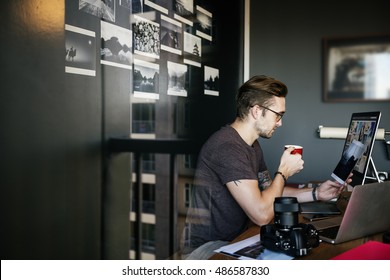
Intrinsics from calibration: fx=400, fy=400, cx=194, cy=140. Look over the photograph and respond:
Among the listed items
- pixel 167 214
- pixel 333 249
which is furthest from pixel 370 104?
pixel 333 249

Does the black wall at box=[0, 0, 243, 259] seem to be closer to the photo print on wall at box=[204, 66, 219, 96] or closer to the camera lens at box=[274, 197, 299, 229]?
the camera lens at box=[274, 197, 299, 229]

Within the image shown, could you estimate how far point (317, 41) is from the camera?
10.0 feet

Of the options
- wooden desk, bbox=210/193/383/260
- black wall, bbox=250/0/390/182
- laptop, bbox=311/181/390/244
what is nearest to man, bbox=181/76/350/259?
wooden desk, bbox=210/193/383/260

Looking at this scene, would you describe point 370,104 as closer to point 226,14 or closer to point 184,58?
point 226,14

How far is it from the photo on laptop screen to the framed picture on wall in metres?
1.26

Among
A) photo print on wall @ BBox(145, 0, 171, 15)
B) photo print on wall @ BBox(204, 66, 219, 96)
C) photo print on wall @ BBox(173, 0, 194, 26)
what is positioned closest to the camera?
photo print on wall @ BBox(145, 0, 171, 15)

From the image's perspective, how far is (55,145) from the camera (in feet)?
4.26

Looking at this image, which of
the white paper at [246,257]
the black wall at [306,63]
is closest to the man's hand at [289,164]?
the white paper at [246,257]

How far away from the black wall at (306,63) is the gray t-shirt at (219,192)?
5.30ft

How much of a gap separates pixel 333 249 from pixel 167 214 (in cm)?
125

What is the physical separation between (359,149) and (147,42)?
39.6 inches

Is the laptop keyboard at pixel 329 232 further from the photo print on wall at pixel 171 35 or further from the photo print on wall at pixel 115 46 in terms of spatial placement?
the photo print on wall at pixel 171 35

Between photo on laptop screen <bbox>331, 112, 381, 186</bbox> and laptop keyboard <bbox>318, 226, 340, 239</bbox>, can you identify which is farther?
photo on laptop screen <bbox>331, 112, 381, 186</bbox>

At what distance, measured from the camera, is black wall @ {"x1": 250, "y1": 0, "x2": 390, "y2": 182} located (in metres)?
2.98
